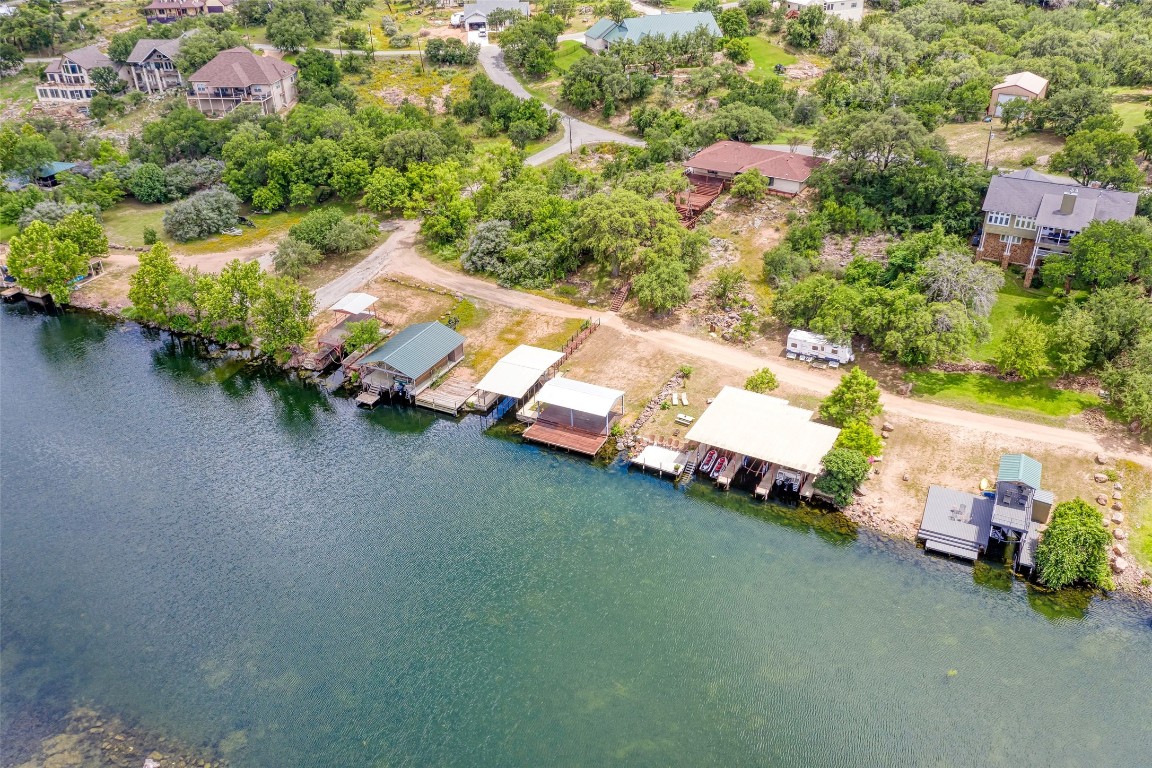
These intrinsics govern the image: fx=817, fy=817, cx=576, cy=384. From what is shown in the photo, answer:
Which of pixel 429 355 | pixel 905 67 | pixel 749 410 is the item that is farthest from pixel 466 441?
pixel 905 67

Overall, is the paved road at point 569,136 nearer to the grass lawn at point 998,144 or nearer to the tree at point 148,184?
the grass lawn at point 998,144

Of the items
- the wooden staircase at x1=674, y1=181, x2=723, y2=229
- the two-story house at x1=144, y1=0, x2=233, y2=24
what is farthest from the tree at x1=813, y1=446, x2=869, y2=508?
the two-story house at x1=144, y1=0, x2=233, y2=24

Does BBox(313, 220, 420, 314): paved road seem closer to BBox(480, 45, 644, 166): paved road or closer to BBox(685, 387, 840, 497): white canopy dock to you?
BBox(480, 45, 644, 166): paved road

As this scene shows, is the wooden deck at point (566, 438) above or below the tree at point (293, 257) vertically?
below

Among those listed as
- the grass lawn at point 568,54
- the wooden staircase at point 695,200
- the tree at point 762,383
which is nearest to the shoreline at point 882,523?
the tree at point 762,383

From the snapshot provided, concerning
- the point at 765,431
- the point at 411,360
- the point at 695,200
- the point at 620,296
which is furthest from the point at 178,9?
the point at 765,431
